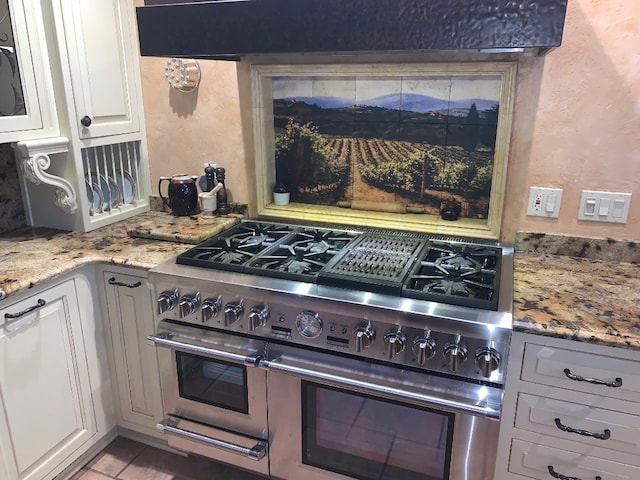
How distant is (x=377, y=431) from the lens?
5.20 ft

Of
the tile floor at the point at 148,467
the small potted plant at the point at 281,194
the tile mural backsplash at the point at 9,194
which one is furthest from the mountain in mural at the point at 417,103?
the tile floor at the point at 148,467

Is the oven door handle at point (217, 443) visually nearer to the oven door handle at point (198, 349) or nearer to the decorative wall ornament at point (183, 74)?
the oven door handle at point (198, 349)

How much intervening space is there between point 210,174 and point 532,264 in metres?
1.39

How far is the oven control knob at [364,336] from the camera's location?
56.8 inches

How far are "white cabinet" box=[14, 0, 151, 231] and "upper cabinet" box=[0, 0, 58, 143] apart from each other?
0.12 ft

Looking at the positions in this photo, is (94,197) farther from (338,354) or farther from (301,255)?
(338,354)

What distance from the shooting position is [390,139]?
6.70 feet

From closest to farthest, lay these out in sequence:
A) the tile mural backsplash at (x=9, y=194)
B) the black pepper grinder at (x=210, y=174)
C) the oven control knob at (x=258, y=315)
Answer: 1. the oven control knob at (x=258, y=315)
2. the tile mural backsplash at (x=9, y=194)
3. the black pepper grinder at (x=210, y=174)

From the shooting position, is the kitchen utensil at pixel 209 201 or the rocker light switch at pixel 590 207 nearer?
the rocker light switch at pixel 590 207

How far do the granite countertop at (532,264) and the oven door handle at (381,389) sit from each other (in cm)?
26

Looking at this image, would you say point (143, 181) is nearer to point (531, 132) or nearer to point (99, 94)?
point (99, 94)

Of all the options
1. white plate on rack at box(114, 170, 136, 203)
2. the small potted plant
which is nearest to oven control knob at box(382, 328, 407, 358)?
the small potted plant

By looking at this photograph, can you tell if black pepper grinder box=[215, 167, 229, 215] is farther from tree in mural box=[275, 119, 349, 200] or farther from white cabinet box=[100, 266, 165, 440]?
white cabinet box=[100, 266, 165, 440]

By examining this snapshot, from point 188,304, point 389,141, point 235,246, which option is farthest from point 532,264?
point 188,304
